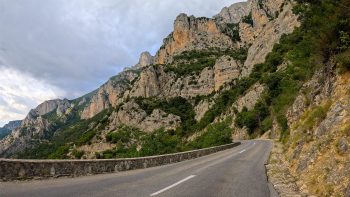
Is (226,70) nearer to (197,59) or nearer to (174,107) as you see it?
(174,107)

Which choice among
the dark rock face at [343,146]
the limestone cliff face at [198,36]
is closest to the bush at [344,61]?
the dark rock face at [343,146]

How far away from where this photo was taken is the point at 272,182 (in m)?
12.5

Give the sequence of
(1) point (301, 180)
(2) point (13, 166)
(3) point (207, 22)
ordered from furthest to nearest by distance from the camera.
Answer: (3) point (207, 22) < (1) point (301, 180) < (2) point (13, 166)

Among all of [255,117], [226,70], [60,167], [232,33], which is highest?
[232,33]

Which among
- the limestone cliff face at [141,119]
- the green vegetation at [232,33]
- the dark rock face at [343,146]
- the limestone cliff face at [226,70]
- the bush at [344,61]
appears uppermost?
the green vegetation at [232,33]

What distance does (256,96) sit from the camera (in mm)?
95000

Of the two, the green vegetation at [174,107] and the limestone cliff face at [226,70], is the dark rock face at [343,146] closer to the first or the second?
Result: the green vegetation at [174,107]

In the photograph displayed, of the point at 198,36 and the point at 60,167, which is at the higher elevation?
the point at 198,36

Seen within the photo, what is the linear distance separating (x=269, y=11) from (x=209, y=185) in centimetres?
17008

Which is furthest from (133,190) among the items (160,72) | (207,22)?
(207,22)

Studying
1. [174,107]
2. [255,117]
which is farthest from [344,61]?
[174,107]

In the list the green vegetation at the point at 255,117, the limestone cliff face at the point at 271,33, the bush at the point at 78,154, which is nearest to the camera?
the green vegetation at the point at 255,117

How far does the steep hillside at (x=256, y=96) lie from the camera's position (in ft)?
42.4

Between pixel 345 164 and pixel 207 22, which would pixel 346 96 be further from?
pixel 207 22
